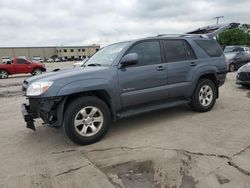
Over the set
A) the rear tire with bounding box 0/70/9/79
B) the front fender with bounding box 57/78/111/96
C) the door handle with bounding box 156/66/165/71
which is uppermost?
the door handle with bounding box 156/66/165/71

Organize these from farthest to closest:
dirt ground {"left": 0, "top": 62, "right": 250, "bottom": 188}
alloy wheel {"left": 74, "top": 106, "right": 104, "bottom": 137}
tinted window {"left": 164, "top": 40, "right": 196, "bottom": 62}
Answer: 1. tinted window {"left": 164, "top": 40, "right": 196, "bottom": 62}
2. alloy wheel {"left": 74, "top": 106, "right": 104, "bottom": 137}
3. dirt ground {"left": 0, "top": 62, "right": 250, "bottom": 188}

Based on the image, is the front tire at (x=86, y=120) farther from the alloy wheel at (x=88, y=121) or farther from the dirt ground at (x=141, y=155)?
the dirt ground at (x=141, y=155)

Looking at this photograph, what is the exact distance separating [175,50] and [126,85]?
1603 millimetres

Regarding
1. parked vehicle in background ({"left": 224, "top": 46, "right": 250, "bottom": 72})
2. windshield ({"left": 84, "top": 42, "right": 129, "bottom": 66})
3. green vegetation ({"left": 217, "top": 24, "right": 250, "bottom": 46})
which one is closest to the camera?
windshield ({"left": 84, "top": 42, "right": 129, "bottom": 66})

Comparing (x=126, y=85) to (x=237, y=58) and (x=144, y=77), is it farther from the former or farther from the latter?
(x=237, y=58)

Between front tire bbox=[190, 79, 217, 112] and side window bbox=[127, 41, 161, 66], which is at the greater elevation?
side window bbox=[127, 41, 161, 66]

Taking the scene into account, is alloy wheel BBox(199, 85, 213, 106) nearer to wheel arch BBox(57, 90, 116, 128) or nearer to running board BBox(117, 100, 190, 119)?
running board BBox(117, 100, 190, 119)

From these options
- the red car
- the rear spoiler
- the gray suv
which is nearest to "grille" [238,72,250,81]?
the gray suv

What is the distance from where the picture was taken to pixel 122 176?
3748 mm

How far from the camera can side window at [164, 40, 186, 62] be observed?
20.2ft

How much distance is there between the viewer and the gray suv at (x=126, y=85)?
4809 millimetres

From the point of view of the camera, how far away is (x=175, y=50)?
6.29 meters

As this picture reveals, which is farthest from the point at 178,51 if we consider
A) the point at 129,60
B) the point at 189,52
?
the point at 129,60

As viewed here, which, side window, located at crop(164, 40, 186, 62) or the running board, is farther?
side window, located at crop(164, 40, 186, 62)
